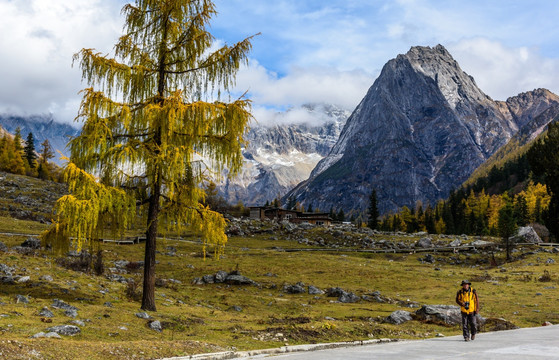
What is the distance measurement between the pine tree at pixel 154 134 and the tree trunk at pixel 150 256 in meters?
0.04

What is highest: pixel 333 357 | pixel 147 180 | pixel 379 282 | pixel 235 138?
pixel 235 138

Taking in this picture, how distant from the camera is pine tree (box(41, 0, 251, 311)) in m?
16.9

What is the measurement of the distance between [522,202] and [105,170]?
14402 cm

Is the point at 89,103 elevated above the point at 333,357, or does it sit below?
above

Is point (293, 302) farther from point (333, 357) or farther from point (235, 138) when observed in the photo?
point (333, 357)

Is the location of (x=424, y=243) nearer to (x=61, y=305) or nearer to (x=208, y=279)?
(x=208, y=279)

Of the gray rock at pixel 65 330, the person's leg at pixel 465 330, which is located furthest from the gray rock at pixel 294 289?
the gray rock at pixel 65 330

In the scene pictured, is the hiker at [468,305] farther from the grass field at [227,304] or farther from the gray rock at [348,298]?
the gray rock at [348,298]

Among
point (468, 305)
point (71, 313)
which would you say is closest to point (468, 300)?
point (468, 305)

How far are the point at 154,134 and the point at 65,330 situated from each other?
884cm

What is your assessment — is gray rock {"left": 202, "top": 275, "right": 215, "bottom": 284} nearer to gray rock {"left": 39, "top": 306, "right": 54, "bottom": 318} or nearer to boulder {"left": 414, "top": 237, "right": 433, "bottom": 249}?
gray rock {"left": 39, "top": 306, "right": 54, "bottom": 318}

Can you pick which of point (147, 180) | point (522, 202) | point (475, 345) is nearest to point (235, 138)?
point (147, 180)

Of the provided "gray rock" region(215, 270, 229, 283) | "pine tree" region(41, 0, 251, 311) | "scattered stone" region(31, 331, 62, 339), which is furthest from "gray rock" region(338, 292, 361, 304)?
"scattered stone" region(31, 331, 62, 339)

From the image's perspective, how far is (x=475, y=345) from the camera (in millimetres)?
14094
